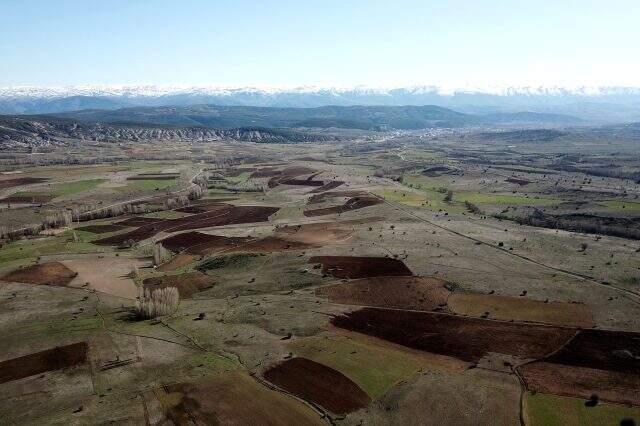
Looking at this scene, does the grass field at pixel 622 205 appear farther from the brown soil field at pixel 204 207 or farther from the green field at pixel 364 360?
the brown soil field at pixel 204 207

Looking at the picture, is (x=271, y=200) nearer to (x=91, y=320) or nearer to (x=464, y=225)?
(x=464, y=225)

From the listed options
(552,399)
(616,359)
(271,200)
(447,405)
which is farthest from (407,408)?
(271,200)

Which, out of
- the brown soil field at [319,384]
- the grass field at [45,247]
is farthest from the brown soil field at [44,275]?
the brown soil field at [319,384]

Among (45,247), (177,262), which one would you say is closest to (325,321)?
(177,262)

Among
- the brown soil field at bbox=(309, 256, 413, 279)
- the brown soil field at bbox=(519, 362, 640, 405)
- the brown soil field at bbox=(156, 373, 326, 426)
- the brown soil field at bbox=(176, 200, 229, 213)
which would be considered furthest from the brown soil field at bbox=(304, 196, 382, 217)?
the brown soil field at bbox=(519, 362, 640, 405)

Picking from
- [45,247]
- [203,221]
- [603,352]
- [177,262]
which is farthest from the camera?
[203,221]

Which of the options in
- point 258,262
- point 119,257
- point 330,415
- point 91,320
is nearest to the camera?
point 330,415

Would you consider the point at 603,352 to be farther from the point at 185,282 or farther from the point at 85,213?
→ the point at 85,213
